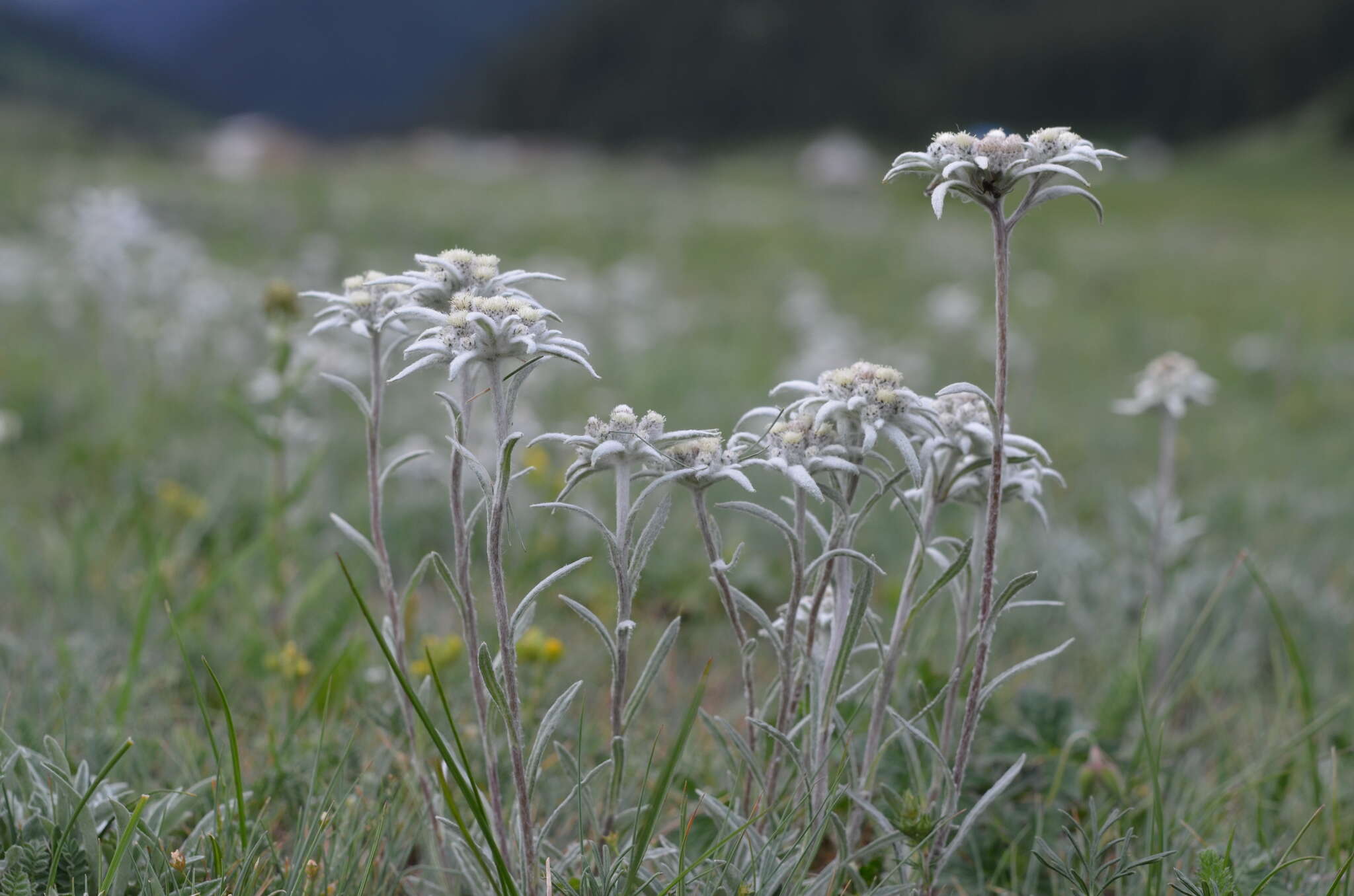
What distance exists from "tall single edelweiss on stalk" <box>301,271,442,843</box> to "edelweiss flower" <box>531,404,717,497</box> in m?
0.34

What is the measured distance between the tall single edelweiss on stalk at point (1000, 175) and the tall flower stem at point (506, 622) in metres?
0.72

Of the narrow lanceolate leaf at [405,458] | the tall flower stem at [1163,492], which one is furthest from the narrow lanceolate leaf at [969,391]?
the tall flower stem at [1163,492]

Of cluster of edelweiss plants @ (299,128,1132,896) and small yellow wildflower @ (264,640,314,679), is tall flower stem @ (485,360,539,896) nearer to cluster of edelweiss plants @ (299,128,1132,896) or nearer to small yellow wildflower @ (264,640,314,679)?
cluster of edelweiss plants @ (299,128,1132,896)

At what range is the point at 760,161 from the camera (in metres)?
38.1

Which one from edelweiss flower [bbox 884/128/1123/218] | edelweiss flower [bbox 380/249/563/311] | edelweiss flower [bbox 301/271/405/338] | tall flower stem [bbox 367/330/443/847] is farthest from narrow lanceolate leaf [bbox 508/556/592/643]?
edelweiss flower [bbox 884/128/1123/218]

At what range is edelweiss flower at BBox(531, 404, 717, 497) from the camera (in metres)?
1.50

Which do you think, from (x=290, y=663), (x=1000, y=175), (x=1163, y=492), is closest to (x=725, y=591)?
(x=1000, y=175)

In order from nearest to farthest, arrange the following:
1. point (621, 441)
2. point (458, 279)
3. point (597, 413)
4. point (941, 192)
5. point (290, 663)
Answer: point (941, 192)
point (621, 441)
point (458, 279)
point (290, 663)
point (597, 413)

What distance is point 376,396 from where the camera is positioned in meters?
1.86

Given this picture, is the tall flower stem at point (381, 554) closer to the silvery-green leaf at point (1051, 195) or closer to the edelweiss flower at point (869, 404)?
the edelweiss flower at point (869, 404)

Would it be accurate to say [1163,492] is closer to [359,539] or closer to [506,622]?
[506,622]

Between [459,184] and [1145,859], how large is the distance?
1918 cm

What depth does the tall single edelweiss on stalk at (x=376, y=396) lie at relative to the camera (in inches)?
69.4

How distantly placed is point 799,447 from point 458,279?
656mm
